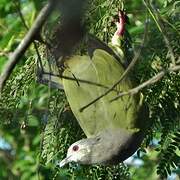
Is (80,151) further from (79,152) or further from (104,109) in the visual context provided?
(104,109)

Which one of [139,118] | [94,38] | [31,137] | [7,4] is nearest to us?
[94,38]

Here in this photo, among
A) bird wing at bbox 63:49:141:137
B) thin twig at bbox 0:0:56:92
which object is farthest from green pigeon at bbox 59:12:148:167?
thin twig at bbox 0:0:56:92

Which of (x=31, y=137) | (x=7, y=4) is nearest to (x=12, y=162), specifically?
(x=31, y=137)

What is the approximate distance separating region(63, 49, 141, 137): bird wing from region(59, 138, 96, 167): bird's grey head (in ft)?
0.11

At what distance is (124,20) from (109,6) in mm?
79

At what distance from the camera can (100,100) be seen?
1.92 metres

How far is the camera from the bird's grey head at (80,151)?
6.31ft

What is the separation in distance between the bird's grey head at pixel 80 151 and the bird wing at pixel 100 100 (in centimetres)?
3

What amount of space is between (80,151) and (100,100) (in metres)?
0.19

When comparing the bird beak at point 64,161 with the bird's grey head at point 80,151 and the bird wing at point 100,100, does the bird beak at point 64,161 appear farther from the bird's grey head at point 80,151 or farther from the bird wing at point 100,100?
the bird wing at point 100,100

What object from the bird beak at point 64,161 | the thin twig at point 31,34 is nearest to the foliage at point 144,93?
the bird beak at point 64,161

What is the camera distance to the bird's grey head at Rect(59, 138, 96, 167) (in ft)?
6.31

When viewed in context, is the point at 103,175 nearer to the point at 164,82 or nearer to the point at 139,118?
the point at 139,118

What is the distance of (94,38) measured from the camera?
6.07ft
